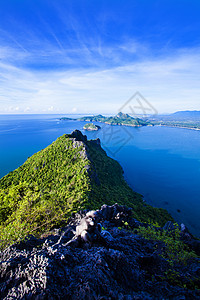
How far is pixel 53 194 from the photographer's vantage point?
25.8 metres

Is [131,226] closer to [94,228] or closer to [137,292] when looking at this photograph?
[94,228]

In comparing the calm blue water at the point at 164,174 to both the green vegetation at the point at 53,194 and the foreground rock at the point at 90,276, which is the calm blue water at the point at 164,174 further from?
the foreground rock at the point at 90,276

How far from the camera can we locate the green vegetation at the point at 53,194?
46.7ft

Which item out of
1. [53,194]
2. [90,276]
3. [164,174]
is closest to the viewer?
[90,276]

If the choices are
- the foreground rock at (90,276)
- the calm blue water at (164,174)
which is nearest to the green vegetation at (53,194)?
the foreground rock at (90,276)

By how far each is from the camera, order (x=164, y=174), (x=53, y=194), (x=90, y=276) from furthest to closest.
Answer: (x=164, y=174), (x=53, y=194), (x=90, y=276)

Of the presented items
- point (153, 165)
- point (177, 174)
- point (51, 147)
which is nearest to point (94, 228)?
point (51, 147)

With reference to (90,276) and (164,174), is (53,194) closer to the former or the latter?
(90,276)

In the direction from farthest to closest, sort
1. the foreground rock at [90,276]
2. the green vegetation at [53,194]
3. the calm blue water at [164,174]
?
the calm blue water at [164,174] → the green vegetation at [53,194] → the foreground rock at [90,276]

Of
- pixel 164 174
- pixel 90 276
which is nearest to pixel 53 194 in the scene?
pixel 90 276

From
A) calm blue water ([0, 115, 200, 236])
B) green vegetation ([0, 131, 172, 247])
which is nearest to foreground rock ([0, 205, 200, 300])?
green vegetation ([0, 131, 172, 247])

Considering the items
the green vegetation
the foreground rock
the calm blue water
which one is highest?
the foreground rock

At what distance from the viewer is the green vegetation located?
14234 mm

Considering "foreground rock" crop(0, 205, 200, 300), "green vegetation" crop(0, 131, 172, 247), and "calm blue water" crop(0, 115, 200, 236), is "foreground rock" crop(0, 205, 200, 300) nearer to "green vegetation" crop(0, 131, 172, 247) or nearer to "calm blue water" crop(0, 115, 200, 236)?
"green vegetation" crop(0, 131, 172, 247)
